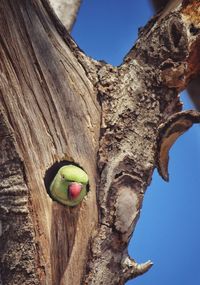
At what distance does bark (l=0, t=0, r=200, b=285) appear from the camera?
0.65 meters

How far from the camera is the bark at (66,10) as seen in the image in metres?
1.21

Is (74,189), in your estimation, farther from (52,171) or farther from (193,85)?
(193,85)

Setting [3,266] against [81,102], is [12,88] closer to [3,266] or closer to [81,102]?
[81,102]

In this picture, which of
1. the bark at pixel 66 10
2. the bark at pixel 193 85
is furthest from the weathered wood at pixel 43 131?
the bark at pixel 66 10

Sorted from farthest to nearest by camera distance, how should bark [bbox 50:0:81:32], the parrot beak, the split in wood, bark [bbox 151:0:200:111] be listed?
1. bark [bbox 50:0:81:32]
2. bark [bbox 151:0:200:111]
3. the split in wood
4. the parrot beak

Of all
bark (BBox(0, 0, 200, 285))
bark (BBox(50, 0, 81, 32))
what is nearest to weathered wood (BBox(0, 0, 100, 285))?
bark (BBox(0, 0, 200, 285))

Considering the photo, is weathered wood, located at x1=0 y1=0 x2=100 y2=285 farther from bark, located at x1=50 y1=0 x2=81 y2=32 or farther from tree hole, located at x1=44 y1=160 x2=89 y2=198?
bark, located at x1=50 y1=0 x2=81 y2=32

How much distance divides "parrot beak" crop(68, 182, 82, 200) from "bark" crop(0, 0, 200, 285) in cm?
3

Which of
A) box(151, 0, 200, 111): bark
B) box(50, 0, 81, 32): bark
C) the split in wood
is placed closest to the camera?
the split in wood

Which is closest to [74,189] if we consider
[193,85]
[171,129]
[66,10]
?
[171,129]

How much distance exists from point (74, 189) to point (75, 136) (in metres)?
0.10

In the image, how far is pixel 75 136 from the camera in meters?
0.71

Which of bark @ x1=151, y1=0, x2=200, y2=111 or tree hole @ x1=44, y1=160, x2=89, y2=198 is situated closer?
tree hole @ x1=44, y1=160, x2=89, y2=198

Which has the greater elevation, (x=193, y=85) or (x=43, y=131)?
(x=193, y=85)
